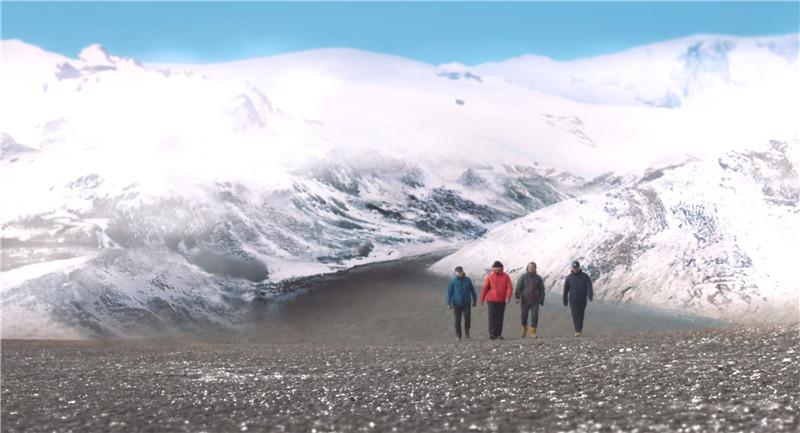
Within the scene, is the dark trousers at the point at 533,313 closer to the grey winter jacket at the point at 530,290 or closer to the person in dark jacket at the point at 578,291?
the grey winter jacket at the point at 530,290

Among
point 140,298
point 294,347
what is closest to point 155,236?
point 140,298

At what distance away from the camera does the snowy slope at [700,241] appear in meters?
66.2

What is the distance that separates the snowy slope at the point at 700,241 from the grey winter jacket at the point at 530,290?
33436 mm

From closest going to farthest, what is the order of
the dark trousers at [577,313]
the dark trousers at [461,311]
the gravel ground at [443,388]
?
the gravel ground at [443,388] → the dark trousers at [577,313] → the dark trousers at [461,311]

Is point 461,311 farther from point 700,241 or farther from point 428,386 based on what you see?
point 700,241

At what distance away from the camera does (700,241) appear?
73.6 meters

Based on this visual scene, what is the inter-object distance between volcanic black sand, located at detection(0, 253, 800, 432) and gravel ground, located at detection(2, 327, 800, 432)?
1.6 inches

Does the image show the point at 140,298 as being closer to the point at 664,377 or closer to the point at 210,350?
the point at 210,350

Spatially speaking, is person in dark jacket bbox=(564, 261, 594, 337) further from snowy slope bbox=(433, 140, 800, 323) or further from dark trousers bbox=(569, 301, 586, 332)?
snowy slope bbox=(433, 140, 800, 323)

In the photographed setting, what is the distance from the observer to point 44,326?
278 feet

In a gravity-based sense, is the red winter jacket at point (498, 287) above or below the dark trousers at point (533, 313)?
above

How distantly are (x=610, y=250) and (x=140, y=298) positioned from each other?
44.9 meters

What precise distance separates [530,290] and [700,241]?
45737 mm

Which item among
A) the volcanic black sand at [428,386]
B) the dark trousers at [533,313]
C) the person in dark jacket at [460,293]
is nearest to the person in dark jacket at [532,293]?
the dark trousers at [533,313]
